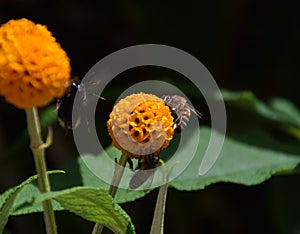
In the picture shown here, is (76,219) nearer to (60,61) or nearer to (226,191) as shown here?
(226,191)

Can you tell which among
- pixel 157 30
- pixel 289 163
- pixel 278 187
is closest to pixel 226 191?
pixel 278 187

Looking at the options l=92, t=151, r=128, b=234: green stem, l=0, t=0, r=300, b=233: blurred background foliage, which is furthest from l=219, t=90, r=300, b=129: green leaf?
l=92, t=151, r=128, b=234: green stem

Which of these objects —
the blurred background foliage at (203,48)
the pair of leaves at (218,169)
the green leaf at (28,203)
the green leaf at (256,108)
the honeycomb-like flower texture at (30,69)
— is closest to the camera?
the honeycomb-like flower texture at (30,69)

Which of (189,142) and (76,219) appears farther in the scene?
(76,219)

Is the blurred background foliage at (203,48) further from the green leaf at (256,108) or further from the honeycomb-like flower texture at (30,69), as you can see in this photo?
the honeycomb-like flower texture at (30,69)

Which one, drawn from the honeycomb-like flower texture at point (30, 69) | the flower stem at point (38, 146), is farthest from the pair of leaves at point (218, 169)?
the honeycomb-like flower texture at point (30, 69)

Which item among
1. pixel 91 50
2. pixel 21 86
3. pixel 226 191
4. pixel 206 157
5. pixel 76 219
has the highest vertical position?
pixel 21 86

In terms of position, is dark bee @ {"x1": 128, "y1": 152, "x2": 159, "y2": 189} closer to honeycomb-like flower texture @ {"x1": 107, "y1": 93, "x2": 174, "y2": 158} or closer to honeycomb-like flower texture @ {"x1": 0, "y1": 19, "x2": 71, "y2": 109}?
honeycomb-like flower texture @ {"x1": 107, "y1": 93, "x2": 174, "y2": 158}
